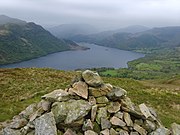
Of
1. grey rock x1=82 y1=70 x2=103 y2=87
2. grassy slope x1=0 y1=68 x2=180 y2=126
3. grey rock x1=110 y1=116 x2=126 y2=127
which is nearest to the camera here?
grey rock x1=110 y1=116 x2=126 y2=127

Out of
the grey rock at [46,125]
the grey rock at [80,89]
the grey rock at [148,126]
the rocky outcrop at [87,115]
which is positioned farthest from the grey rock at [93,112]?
the grey rock at [148,126]

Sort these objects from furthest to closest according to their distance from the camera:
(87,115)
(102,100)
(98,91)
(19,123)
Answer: (98,91)
(102,100)
(19,123)
(87,115)

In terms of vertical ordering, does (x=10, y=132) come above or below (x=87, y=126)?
below

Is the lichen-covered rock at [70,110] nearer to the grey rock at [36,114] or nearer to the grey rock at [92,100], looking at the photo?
the grey rock at [92,100]

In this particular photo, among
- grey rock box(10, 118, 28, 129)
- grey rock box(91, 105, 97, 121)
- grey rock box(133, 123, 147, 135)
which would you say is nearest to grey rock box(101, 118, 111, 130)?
grey rock box(91, 105, 97, 121)

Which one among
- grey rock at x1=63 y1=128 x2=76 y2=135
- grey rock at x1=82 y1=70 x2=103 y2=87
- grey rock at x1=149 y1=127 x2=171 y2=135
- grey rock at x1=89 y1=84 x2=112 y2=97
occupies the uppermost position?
grey rock at x1=82 y1=70 x2=103 y2=87

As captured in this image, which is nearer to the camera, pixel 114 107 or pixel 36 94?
pixel 114 107

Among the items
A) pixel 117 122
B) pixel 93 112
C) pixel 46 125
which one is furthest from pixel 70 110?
pixel 117 122

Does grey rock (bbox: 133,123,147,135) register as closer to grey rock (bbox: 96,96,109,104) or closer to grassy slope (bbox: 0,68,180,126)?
grey rock (bbox: 96,96,109,104)

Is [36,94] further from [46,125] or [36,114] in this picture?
[46,125]
